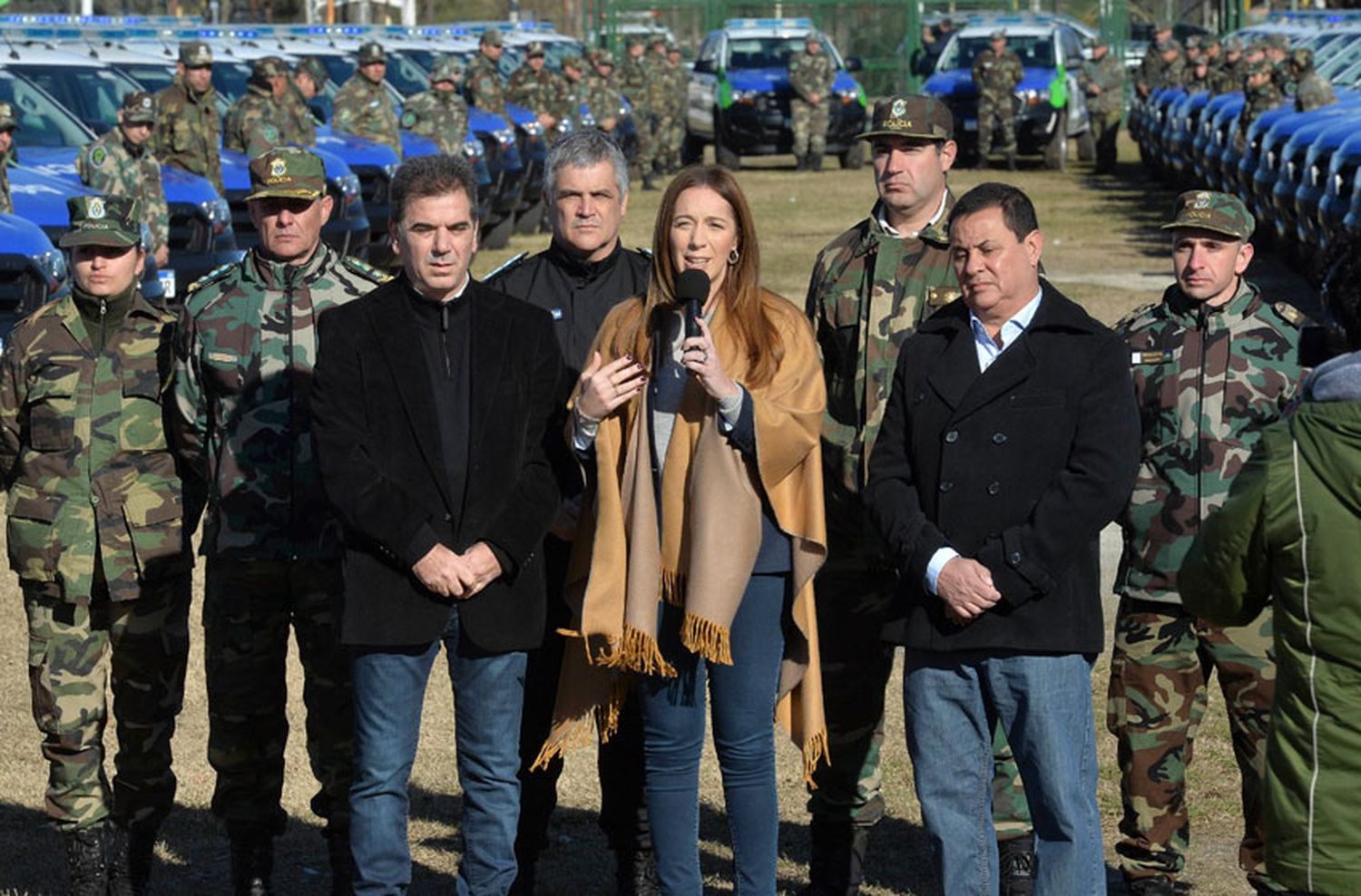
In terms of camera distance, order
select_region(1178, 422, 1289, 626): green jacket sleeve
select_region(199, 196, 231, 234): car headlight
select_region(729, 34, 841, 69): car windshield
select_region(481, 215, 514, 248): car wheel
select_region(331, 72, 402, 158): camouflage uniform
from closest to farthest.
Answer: select_region(1178, 422, 1289, 626): green jacket sleeve → select_region(199, 196, 231, 234): car headlight → select_region(331, 72, 402, 158): camouflage uniform → select_region(481, 215, 514, 248): car wheel → select_region(729, 34, 841, 69): car windshield

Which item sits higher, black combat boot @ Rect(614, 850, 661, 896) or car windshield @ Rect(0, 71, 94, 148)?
car windshield @ Rect(0, 71, 94, 148)

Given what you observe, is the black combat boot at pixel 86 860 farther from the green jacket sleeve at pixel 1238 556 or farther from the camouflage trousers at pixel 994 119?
the camouflage trousers at pixel 994 119

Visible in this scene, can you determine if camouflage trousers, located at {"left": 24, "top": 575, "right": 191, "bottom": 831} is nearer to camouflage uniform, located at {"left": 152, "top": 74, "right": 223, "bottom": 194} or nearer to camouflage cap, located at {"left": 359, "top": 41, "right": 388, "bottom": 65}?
camouflage uniform, located at {"left": 152, "top": 74, "right": 223, "bottom": 194}

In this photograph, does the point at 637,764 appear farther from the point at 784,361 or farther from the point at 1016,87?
the point at 1016,87

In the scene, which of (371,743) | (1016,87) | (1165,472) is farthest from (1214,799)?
(1016,87)

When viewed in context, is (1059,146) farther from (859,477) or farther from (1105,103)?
(859,477)

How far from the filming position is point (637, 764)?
235 inches

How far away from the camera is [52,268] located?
11266 millimetres

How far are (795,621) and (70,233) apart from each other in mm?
2192

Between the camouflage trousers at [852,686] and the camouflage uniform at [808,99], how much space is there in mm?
26359

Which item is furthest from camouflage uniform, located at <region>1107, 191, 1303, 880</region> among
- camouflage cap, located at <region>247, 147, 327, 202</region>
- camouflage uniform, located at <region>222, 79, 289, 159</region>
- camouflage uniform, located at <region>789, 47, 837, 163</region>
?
camouflage uniform, located at <region>789, 47, 837, 163</region>

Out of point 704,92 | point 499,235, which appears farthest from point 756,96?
point 499,235

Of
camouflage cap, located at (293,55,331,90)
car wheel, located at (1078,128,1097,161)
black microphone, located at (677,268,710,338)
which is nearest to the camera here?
black microphone, located at (677,268,710,338)

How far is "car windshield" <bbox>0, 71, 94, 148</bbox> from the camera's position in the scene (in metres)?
14.4
